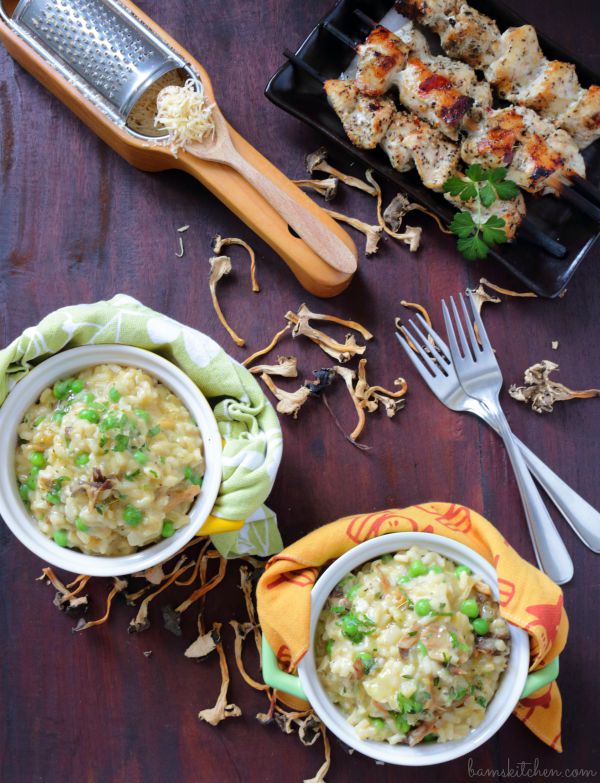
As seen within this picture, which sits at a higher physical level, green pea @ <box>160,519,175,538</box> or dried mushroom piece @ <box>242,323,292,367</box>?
dried mushroom piece @ <box>242,323,292,367</box>

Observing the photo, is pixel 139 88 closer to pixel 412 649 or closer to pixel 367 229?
pixel 367 229

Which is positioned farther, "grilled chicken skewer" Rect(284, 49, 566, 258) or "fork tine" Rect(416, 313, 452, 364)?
"fork tine" Rect(416, 313, 452, 364)

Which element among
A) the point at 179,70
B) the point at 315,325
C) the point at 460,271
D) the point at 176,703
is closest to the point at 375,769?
the point at 176,703

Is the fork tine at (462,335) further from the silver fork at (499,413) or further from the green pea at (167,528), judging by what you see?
the green pea at (167,528)

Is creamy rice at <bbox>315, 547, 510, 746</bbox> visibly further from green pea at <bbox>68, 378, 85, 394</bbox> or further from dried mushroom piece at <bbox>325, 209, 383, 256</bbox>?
dried mushroom piece at <bbox>325, 209, 383, 256</bbox>

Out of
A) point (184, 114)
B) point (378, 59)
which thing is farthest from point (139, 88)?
point (378, 59)

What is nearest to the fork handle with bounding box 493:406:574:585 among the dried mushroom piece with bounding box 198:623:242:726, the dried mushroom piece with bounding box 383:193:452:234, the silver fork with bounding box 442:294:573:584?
the silver fork with bounding box 442:294:573:584
